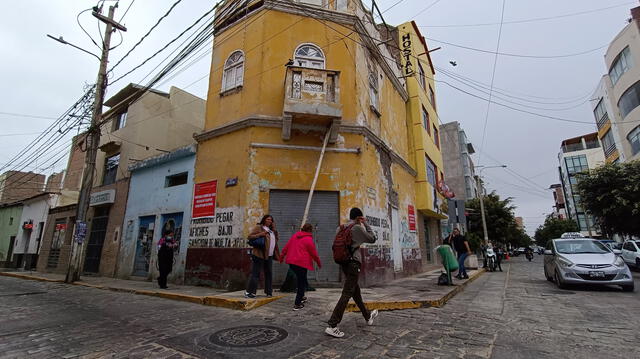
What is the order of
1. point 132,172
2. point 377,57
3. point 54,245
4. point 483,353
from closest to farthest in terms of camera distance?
point 483,353 < point 377,57 < point 132,172 < point 54,245

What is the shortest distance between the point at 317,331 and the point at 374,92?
9.92 metres

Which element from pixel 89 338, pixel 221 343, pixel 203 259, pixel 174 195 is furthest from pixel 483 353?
pixel 174 195

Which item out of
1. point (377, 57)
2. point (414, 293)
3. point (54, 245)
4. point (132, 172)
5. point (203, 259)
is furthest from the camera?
point (54, 245)

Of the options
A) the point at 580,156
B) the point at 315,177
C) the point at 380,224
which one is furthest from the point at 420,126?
the point at 580,156

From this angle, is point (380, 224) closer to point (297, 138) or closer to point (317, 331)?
point (297, 138)

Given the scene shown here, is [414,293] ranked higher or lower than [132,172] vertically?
lower

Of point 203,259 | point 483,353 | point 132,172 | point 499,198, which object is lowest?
point 483,353

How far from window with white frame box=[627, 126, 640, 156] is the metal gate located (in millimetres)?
34676

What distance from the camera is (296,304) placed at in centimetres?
578

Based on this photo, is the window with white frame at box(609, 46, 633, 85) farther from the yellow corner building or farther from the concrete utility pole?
the concrete utility pole

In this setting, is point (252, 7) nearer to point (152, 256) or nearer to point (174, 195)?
point (174, 195)

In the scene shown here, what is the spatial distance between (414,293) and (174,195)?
361 inches

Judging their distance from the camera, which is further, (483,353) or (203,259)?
(203,259)

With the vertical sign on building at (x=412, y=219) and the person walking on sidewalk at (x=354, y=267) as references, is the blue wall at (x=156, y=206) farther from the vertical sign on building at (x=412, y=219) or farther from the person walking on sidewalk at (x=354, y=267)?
the vertical sign on building at (x=412, y=219)
